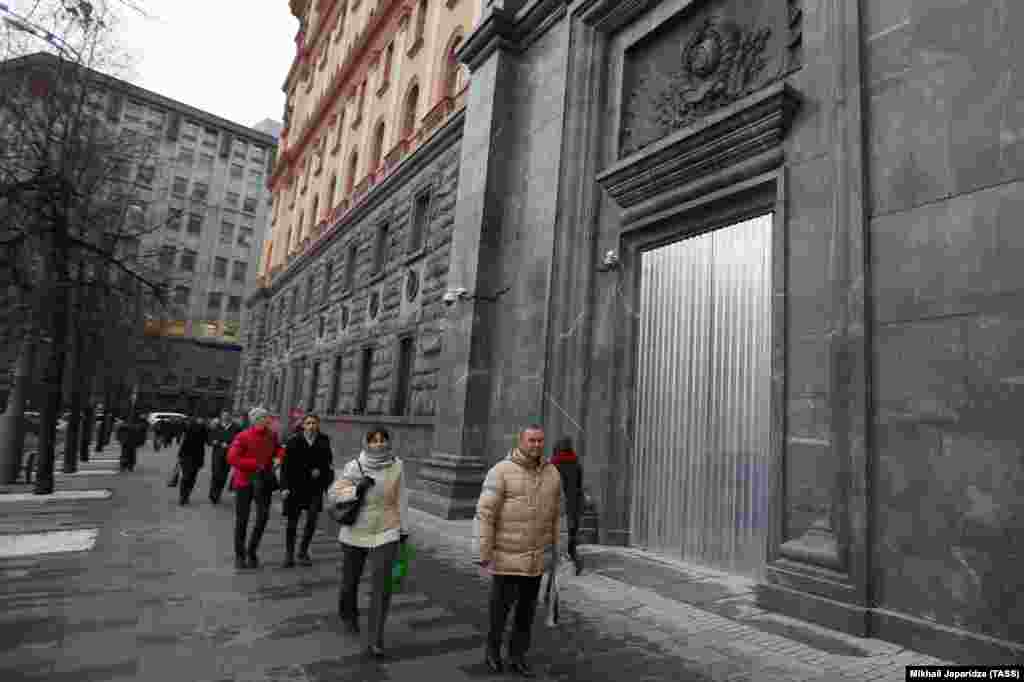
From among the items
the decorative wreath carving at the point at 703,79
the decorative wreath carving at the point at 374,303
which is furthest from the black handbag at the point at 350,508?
the decorative wreath carving at the point at 374,303

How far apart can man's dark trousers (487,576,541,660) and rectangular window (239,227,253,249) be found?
63322mm

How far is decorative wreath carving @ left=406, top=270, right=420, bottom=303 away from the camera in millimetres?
16422

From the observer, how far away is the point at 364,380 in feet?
65.5

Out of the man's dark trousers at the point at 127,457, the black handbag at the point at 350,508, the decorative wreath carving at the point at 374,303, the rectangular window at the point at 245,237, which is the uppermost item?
the rectangular window at the point at 245,237

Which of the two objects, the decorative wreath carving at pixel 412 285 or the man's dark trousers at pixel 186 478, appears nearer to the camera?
the man's dark trousers at pixel 186 478

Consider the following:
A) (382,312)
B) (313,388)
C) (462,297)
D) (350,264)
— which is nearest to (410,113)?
(350,264)

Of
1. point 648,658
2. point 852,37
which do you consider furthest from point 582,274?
point 648,658

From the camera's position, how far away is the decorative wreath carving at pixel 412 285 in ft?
53.9

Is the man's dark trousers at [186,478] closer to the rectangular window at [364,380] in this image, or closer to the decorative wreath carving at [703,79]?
Result: the rectangular window at [364,380]

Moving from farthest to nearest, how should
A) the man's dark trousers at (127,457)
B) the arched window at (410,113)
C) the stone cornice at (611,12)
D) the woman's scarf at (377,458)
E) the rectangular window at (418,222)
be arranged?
the arched window at (410,113) < the man's dark trousers at (127,457) < the rectangular window at (418,222) < the stone cornice at (611,12) < the woman's scarf at (377,458)

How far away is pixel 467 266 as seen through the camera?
12.4 m

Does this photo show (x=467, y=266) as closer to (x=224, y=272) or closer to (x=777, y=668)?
(x=777, y=668)

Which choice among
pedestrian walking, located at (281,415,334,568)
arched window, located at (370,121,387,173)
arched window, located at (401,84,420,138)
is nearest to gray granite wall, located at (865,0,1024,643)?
pedestrian walking, located at (281,415,334,568)

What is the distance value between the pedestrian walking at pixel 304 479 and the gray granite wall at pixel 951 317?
5.90 metres
